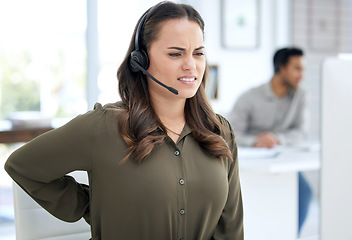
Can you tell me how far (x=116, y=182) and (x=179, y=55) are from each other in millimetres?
364

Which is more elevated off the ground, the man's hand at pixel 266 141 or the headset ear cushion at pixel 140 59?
the headset ear cushion at pixel 140 59

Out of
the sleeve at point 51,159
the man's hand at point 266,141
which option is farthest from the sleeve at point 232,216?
the man's hand at point 266,141

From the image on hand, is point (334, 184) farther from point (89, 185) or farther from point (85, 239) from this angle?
point (85, 239)

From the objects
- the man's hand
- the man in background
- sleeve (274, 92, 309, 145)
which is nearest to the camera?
the man's hand

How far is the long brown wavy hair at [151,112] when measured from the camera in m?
1.14

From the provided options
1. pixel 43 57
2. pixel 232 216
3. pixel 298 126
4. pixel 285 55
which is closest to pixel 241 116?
pixel 298 126

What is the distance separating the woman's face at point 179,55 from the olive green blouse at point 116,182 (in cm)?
16

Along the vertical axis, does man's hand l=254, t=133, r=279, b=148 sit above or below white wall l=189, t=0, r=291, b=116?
below

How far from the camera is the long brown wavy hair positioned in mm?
1140

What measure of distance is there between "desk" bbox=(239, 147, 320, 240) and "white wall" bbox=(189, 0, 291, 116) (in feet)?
5.99

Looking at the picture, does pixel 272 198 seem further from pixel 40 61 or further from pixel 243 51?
pixel 243 51

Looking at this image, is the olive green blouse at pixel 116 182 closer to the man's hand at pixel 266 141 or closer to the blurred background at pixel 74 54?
the man's hand at pixel 266 141

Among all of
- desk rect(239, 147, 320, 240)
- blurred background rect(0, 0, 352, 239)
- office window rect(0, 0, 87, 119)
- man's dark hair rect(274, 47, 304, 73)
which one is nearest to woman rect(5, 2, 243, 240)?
desk rect(239, 147, 320, 240)

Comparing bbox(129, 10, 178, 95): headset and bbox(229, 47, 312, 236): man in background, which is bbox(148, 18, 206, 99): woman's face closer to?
bbox(129, 10, 178, 95): headset
